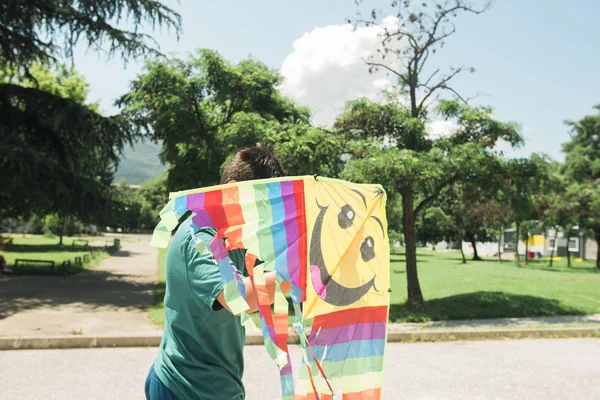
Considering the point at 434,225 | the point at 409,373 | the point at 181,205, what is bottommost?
the point at 409,373

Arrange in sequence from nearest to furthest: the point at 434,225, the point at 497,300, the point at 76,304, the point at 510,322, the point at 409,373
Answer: the point at 409,373
the point at 76,304
the point at 510,322
the point at 497,300
the point at 434,225

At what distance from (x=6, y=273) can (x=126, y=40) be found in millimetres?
9222

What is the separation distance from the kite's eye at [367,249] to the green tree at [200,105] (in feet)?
37.0

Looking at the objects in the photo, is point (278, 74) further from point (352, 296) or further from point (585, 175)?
point (585, 175)

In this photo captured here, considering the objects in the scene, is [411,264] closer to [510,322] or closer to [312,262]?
[510,322]

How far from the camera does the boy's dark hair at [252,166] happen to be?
8.27 ft

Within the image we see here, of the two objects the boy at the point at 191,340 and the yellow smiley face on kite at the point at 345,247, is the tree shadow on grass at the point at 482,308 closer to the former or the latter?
the yellow smiley face on kite at the point at 345,247

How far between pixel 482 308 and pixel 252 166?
45.7 feet

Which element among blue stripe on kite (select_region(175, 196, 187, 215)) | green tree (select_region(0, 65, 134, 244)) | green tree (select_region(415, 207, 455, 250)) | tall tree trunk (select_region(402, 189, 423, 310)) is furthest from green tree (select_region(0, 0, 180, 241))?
green tree (select_region(415, 207, 455, 250))

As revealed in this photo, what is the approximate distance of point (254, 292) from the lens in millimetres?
2225

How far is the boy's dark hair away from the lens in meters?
2.52

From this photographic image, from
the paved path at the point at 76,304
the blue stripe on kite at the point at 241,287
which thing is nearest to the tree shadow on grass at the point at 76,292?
the paved path at the point at 76,304

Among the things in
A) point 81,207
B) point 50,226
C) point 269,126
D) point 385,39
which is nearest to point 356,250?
point 269,126

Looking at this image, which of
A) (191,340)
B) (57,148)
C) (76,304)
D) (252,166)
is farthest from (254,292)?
(57,148)
